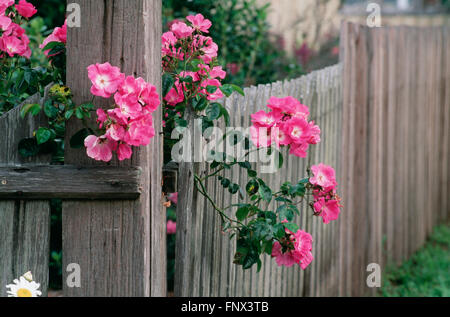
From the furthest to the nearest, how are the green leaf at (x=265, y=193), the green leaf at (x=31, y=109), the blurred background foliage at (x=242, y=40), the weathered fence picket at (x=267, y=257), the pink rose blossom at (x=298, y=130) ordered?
the blurred background foliage at (x=242, y=40) < the weathered fence picket at (x=267, y=257) < the green leaf at (x=265, y=193) < the pink rose blossom at (x=298, y=130) < the green leaf at (x=31, y=109)

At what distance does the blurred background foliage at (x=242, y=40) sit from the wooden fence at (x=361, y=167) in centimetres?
55

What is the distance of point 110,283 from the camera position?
6.62ft

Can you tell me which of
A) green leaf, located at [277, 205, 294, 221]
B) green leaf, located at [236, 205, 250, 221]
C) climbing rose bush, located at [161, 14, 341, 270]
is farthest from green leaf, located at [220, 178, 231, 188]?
green leaf, located at [277, 205, 294, 221]

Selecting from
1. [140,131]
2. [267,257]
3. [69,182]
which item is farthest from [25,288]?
[267,257]

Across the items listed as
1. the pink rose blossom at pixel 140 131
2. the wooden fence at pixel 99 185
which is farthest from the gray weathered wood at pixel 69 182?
the pink rose blossom at pixel 140 131

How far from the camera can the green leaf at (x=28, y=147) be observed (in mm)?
2014

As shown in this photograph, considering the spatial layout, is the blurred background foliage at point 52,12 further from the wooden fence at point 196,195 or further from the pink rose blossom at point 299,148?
the pink rose blossom at point 299,148

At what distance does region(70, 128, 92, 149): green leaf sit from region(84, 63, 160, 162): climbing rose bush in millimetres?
87

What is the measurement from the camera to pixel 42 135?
195 cm

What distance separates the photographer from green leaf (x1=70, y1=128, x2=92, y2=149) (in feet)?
6.41

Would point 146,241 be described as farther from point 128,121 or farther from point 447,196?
point 447,196

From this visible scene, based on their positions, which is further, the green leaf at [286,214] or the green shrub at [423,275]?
the green shrub at [423,275]

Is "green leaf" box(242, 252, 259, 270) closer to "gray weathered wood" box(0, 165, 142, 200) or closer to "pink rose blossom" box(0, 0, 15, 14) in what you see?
"gray weathered wood" box(0, 165, 142, 200)
